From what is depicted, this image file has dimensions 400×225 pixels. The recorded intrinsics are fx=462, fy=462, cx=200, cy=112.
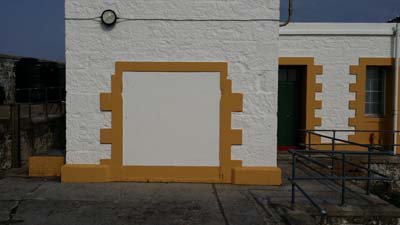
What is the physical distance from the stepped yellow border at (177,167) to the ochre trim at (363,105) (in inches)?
218

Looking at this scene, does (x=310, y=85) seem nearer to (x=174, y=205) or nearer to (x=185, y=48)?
(x=185, y=48)

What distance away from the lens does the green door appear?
14.0m

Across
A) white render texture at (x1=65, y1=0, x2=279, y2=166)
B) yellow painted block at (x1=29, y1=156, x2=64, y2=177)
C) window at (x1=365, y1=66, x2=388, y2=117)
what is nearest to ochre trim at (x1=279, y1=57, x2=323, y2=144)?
window at (x1=365, y1=66, x2=388, y2=117)

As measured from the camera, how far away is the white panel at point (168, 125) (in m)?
8.90

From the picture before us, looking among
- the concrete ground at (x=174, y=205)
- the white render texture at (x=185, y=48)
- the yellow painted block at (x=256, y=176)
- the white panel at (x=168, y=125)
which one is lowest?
the concrete ground at (x=174, y=205)

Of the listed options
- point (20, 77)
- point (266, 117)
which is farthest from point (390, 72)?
point (20, 77)

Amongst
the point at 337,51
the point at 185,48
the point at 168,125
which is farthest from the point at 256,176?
the point at 337,51

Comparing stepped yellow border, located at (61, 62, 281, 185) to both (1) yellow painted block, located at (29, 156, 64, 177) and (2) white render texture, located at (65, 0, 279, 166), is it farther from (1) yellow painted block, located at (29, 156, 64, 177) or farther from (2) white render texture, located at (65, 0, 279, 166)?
(1) yellow painted block, located at (29, 156, 64, 177)

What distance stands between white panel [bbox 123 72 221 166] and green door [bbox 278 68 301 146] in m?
5.58

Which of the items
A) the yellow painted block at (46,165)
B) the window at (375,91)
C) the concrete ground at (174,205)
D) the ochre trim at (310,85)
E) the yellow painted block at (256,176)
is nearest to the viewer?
the concrete ground at (174,205)

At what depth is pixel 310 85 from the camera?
13367mm

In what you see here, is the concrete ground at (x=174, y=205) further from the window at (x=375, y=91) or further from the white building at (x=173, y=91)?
the window at (x=375, y=91)

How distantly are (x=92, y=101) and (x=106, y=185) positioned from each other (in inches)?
64.2

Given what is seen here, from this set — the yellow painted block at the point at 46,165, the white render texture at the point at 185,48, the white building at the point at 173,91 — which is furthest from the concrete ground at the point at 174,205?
the white render texture at the point at 185,48
